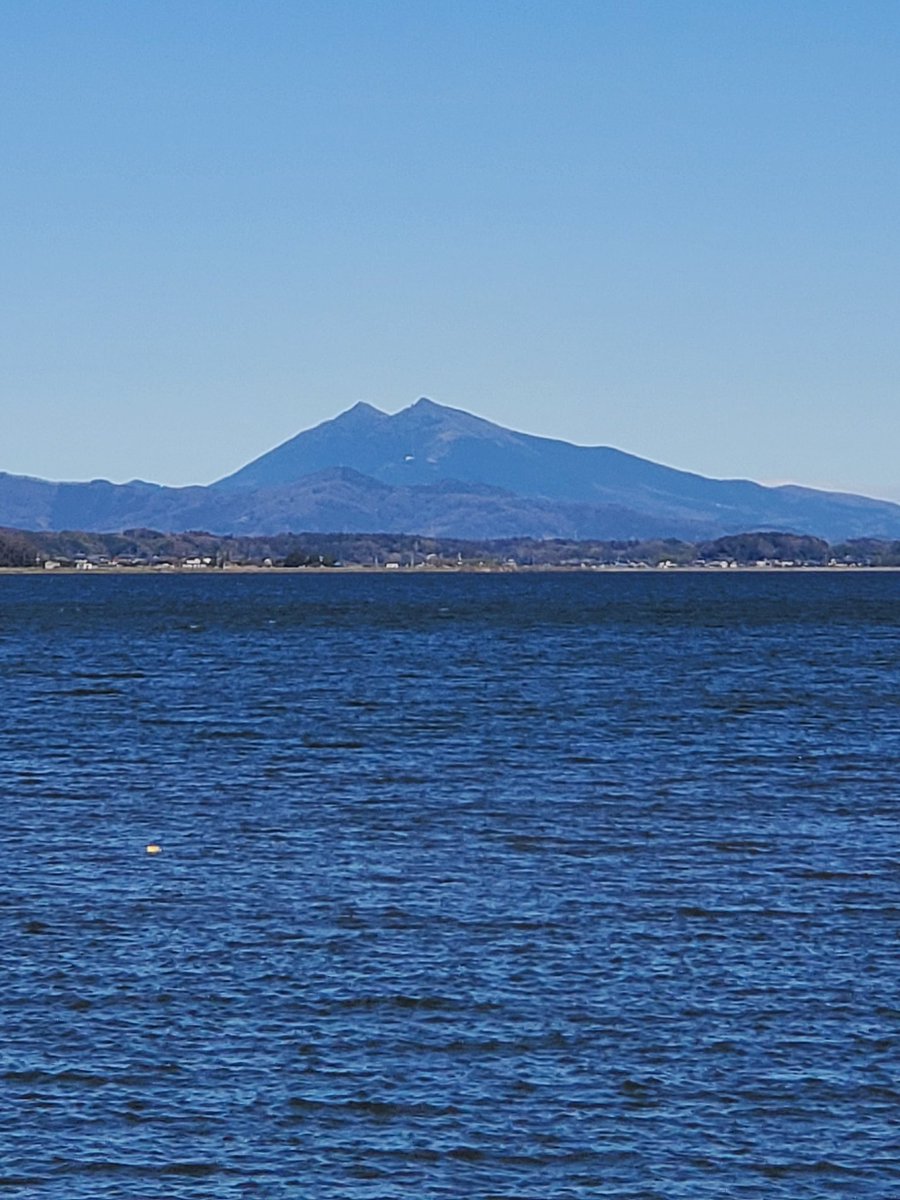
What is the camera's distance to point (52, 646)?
110812mm

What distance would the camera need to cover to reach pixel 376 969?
25000 millimetres

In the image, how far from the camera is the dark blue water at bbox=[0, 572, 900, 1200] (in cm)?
1884

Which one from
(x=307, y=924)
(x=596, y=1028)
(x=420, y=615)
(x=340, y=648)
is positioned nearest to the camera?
(x=596, y=1028)

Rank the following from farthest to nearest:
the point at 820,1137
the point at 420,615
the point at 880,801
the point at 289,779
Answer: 1. the point at 420,615
2. the point at 289,779
3. the point at 880,801
4. the point at 820,1137

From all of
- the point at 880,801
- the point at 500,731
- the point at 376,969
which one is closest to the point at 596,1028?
the point at 376,969

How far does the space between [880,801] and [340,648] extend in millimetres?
69894

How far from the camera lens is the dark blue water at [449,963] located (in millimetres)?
18844

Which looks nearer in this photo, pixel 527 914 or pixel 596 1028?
pixel 596 1028

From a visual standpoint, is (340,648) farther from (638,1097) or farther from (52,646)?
(638,1097)

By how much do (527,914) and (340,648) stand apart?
265 feet

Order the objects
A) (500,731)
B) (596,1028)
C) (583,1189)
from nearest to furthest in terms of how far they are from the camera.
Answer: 1. (583,1189)
2. (596,1028)
3. (500,731)

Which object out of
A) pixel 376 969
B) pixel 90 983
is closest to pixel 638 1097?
pixel 376 969

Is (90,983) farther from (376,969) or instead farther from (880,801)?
(880,801)

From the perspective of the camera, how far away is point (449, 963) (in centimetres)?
2531
